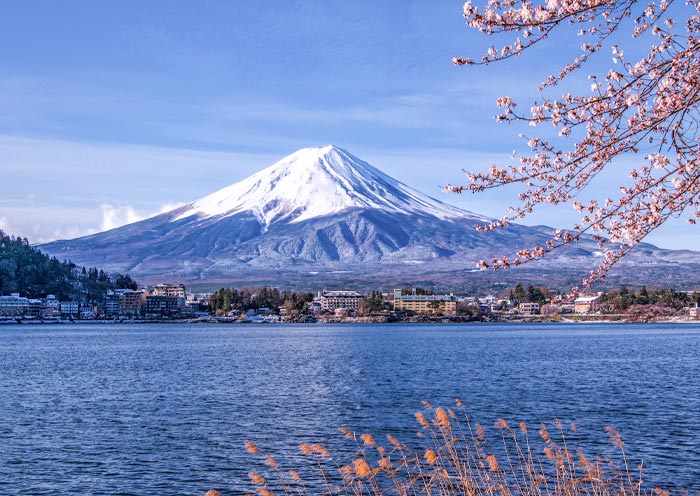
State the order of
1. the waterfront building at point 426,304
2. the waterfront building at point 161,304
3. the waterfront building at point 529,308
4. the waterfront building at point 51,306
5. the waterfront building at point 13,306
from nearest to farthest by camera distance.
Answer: the waterfront building at point 13,306, the waterfront building at point 426,304, the waterfront building at point 51,306, the waterfront building at point 529,308, the waterfront building at point 161,304

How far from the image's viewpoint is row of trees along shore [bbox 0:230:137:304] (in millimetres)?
157250

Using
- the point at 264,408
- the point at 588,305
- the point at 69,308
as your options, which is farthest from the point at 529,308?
the point at 264,408

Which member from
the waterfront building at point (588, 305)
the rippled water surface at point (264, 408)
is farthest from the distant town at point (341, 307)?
the rippled water surface at point (264, 408)

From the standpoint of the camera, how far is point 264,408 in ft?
77.0

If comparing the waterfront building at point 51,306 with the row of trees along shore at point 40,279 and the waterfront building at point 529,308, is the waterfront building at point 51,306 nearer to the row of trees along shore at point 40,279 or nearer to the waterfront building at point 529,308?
the row of trees along shore at point 40,279

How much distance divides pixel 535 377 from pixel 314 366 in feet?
36.7

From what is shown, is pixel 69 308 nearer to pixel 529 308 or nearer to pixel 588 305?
pixel 529 308

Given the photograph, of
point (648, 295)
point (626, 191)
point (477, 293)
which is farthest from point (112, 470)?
point (477, 293)

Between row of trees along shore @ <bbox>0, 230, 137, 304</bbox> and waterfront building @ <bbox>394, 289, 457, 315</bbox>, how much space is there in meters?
51.5

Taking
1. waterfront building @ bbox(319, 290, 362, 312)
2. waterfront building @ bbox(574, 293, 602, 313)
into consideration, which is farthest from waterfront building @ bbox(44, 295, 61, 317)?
waterfront building @ bbox(574, 293, 602, 313)

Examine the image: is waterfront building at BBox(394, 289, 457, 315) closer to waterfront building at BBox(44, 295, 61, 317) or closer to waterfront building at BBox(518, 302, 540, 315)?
waterfront building at BBox(518, 302, 540, 315)

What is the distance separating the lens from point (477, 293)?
183 metres

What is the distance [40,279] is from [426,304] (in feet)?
227

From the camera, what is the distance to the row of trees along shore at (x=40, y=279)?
516ft
